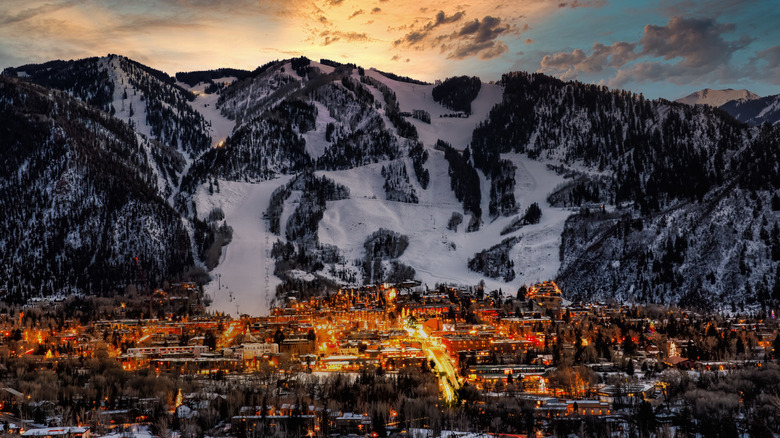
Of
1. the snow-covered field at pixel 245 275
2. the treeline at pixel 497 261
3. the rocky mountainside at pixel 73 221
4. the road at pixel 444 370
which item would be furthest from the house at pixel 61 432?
the treeline at pixel 497 261

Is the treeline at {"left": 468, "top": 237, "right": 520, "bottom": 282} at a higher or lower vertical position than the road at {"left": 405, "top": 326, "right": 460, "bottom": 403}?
higher

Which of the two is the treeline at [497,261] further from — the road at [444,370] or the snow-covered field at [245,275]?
the road at [444,370]

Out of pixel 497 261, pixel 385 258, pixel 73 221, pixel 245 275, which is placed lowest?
pixel 245 275

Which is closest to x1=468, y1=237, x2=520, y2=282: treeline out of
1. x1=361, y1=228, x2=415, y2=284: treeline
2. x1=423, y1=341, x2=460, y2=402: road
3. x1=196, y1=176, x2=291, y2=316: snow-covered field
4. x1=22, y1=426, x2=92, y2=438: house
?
x1=361, y1=228, x2=415, y2=284: treeline

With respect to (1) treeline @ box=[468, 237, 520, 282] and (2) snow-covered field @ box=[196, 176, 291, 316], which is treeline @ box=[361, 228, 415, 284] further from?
(2) snow-covered field @ box=[196, 176, 291, 316]

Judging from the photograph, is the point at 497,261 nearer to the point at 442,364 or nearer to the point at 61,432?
the point at 442,364

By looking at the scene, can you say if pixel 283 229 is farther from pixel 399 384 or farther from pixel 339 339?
pixel 399 384

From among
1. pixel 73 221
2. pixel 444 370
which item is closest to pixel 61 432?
pixel 444 370

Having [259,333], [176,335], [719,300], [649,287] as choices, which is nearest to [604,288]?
[649,287]
